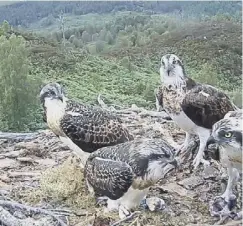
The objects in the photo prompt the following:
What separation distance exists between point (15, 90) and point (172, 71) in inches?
452

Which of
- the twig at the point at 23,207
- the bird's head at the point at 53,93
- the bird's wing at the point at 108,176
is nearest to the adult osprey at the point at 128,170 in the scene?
the bird's wing at the point at 108,176

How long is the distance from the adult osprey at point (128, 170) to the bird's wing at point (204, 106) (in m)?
0.95

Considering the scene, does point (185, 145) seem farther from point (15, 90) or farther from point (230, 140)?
point (15, 90)

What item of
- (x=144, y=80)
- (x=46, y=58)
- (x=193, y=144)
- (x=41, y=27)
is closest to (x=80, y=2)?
(x=41, y=27)

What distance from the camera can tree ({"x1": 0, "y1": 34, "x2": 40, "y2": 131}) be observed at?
16812mm

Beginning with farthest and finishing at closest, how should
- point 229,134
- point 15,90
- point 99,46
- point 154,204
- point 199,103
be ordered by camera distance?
point 99,46
point 15,90
point 199,103
point 154,204
point 229,134

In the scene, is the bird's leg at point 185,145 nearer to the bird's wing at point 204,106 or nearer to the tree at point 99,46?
the bird's wing at point 204,106

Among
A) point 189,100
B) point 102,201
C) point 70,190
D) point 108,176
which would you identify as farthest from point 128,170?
point 189,100

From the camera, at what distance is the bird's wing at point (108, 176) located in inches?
191

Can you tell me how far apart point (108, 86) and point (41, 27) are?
16898 mm

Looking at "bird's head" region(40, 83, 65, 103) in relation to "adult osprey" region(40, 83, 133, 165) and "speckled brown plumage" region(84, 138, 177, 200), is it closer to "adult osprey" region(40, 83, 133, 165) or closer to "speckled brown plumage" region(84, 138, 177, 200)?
"adult osprey" region(40, 83, 133, 165)

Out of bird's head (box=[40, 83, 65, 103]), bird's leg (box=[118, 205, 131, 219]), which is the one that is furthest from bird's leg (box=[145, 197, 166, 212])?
bird's head (box=[40, 83, 65, 103])

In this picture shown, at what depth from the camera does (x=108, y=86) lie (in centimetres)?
3061

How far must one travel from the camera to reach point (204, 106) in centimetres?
585
